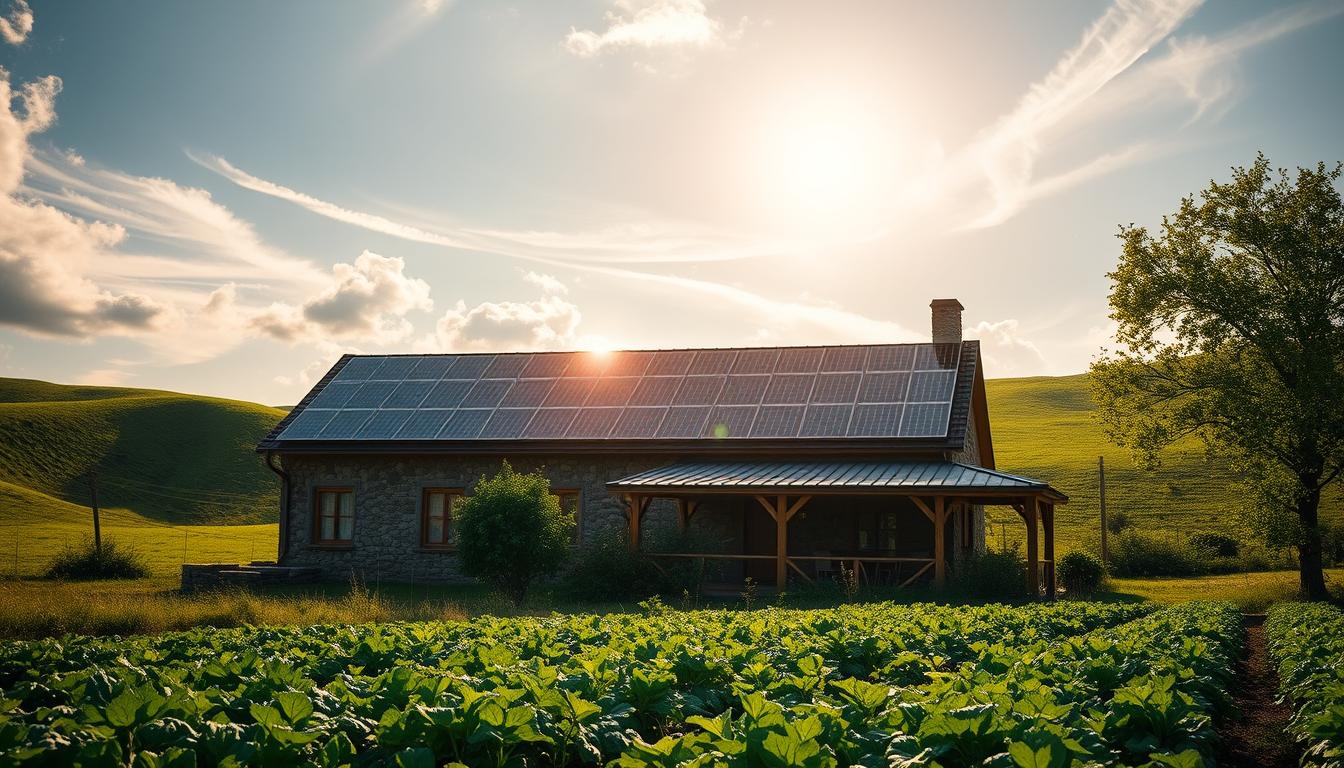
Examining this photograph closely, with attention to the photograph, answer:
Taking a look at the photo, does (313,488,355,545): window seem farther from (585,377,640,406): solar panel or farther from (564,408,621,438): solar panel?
(585,377,640,406): solar panel

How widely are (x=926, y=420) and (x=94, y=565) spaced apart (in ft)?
69.6

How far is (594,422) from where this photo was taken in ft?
78.2

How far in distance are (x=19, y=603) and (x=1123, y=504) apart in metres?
44.7

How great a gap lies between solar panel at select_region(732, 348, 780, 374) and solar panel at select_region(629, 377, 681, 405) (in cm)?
167

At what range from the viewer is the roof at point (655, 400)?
2269cm

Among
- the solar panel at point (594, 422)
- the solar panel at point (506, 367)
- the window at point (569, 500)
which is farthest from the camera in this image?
the solar panel at point (506, 367)

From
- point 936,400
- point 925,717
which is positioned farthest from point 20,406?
point 925,717

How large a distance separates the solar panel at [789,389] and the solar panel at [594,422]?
3.67m

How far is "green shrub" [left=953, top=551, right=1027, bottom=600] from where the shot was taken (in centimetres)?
1833

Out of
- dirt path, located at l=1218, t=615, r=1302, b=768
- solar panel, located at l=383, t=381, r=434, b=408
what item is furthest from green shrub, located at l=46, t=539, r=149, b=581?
dirt path, located at l=1218, t=615, r=1302, b=768

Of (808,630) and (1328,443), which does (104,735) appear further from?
(1328,443)

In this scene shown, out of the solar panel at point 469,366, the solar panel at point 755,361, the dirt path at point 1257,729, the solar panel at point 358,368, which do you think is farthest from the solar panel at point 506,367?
the dirt path at point 1257,729

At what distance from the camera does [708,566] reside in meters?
20.7

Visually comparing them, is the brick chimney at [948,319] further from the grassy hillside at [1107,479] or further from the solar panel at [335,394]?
the solar panel at [335,394]
